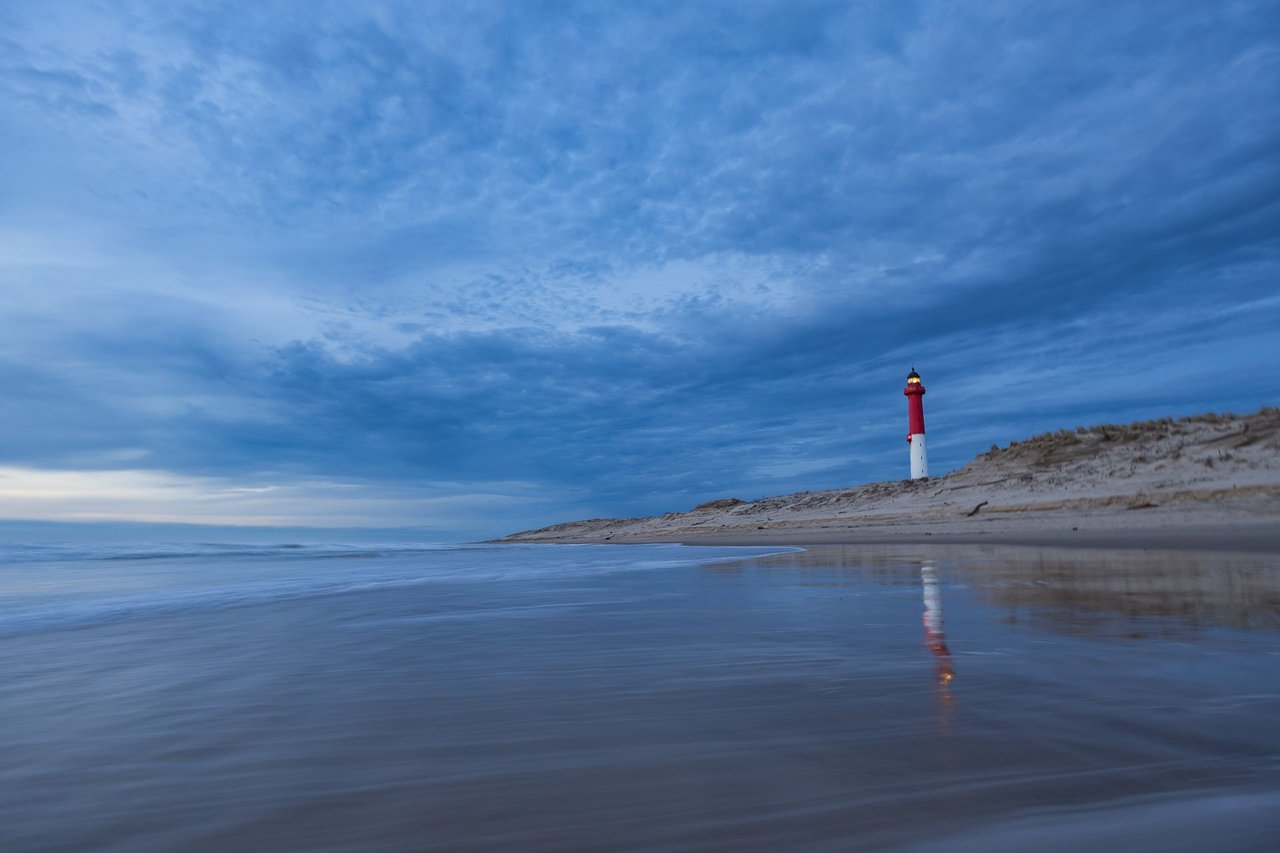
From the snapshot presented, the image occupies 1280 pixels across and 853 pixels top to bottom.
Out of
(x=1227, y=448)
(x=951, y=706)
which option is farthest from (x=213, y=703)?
(x=1227, y=448)

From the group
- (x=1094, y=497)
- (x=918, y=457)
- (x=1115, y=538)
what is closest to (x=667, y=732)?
(x=1115, y=538)

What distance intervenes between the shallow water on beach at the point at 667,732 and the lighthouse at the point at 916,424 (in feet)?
104

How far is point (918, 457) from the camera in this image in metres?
34.2

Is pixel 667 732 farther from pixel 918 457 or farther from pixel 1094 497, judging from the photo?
pixel 918 457

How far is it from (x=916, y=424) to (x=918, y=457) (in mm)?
2024

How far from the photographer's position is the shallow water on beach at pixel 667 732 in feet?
3.89

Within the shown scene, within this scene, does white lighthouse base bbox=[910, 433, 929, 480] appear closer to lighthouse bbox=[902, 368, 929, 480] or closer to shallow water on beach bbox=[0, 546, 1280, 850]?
lighthouse bbox=[902, 368, 929, 480]

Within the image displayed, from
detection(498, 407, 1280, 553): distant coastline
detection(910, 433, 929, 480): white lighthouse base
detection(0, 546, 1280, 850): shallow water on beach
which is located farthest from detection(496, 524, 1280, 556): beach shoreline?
detection(910, 433, 929, 480): white lighthouse base

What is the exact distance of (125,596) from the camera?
6.41 m

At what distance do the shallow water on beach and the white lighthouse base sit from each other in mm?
31328

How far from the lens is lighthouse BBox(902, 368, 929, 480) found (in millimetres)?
33938

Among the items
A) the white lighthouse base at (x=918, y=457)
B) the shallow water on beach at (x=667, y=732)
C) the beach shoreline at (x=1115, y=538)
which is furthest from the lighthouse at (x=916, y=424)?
the shallow water on beach at (x=667, y=732)

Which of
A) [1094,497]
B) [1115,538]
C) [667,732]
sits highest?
[1094,497]

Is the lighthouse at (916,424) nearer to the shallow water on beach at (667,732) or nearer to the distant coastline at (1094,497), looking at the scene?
the distant coastline at (1094,497)
